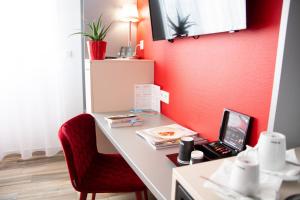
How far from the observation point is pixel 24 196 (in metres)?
2.05

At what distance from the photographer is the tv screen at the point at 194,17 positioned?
106cm

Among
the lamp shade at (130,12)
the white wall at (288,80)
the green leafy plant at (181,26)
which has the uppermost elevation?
the lamp shade at (130,12)

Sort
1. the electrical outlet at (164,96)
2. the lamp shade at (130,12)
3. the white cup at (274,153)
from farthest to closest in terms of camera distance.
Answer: the lamp shade at (130,12)
the electrical outlet at (164,96)
the white cup at (274,153)

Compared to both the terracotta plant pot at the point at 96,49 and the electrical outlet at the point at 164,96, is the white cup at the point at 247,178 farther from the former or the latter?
the terracotta plant pot at the point at 96,49

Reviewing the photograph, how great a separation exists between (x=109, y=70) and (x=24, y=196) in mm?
1286

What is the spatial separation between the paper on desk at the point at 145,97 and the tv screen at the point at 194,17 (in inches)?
17.2

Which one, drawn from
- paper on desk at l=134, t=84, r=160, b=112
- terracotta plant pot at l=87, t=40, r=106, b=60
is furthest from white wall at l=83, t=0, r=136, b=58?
paper on desk at l=134, t=84, r=160, b=112

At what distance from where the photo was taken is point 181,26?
1.50 meters

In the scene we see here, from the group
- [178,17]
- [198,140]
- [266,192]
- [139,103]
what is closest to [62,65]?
[139,103]

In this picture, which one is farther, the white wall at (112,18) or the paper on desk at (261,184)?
the white wall at (112,18)

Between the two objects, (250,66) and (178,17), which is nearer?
(250,66)

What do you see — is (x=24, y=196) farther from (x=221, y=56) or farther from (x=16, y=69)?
(x=221, y=56)

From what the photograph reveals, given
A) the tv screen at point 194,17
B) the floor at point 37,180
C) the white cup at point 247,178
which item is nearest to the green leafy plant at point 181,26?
the tv screen at point 194,17

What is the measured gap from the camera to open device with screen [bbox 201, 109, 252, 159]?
1.13 metres
